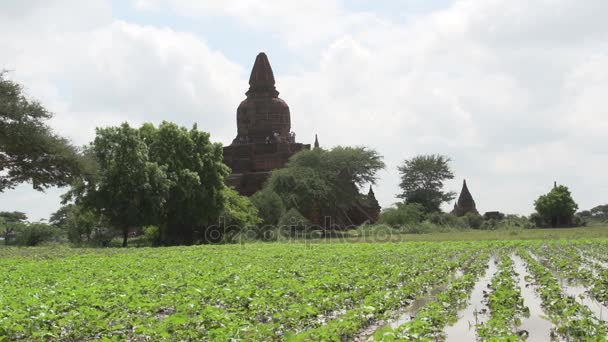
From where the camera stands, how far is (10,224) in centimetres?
7794

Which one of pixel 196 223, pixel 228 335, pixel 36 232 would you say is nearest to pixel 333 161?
pixel 196 223

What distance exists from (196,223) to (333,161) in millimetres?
20144

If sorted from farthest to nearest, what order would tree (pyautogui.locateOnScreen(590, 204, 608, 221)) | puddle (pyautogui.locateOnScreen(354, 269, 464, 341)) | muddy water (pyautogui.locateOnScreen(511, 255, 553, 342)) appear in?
tree (pyautogui.locateOnScreen(590, 204, 608, 221)) < puddle (pyautogui.locateOnScreen(354, 269, 464, 341)) < muddy water (pyautogui.locateOnScreen(511, 255, 553, 342))

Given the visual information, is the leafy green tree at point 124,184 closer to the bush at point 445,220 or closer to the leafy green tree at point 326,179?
the leafy green tree at point 326,179

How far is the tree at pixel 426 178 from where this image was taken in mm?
78500

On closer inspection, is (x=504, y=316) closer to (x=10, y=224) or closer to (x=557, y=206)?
(x=557, y=206)

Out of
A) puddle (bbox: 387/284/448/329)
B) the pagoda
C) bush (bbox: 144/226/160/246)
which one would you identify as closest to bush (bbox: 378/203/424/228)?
the pagoda

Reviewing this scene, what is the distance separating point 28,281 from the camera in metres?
14.5

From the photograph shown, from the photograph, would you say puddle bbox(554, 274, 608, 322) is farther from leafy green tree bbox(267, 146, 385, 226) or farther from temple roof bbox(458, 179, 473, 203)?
temple roof bbox(458, 179, 473, 203)

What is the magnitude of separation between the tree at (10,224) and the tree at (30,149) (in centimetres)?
3761

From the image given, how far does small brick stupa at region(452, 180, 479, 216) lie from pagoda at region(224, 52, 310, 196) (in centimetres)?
2335
